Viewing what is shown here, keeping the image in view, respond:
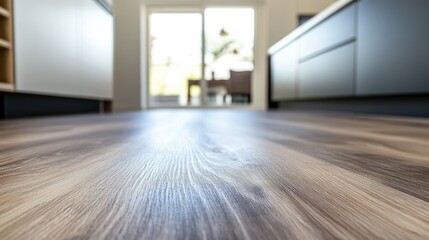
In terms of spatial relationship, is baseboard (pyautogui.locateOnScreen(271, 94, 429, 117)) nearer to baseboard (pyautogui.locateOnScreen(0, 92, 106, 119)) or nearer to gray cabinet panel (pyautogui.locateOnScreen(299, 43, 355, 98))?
gray cabinet panel (pyautogui.locateOnScreen(299, 43, 355, 98))

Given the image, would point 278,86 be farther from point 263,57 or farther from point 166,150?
point 166,150

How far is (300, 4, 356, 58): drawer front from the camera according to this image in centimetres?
254

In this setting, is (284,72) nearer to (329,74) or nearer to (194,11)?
(329,74)

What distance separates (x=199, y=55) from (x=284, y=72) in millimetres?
2286

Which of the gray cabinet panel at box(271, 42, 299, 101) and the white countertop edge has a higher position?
the white countertop edge

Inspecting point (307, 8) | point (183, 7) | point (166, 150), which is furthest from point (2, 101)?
point (307, 8)

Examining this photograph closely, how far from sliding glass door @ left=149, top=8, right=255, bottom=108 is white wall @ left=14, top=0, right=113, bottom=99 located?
2797mm

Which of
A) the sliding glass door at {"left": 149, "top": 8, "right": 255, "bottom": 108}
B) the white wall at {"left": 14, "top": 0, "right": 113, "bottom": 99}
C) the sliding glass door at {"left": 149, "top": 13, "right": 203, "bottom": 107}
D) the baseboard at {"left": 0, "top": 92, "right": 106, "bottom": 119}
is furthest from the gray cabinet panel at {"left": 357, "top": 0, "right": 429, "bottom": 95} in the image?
the sliding glass door at {"left": 149, "top": 13, "right": 203, "bottom": 107}

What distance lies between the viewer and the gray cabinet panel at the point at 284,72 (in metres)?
3.92

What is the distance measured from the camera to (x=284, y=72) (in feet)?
14.1

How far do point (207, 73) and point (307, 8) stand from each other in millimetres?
1890

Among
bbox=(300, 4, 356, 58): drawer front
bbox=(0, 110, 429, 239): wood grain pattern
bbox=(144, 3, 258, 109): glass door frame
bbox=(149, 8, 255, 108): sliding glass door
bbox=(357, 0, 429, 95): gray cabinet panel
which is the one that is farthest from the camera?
bbox=(149, 8, 255, 108): sliding glass door

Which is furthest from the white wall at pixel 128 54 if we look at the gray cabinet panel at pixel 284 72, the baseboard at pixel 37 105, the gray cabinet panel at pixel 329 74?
the gray cabinet panel at pixel 329 74

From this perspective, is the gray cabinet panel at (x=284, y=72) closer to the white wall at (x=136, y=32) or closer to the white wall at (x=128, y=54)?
the white wall at (x=136, y=32)
